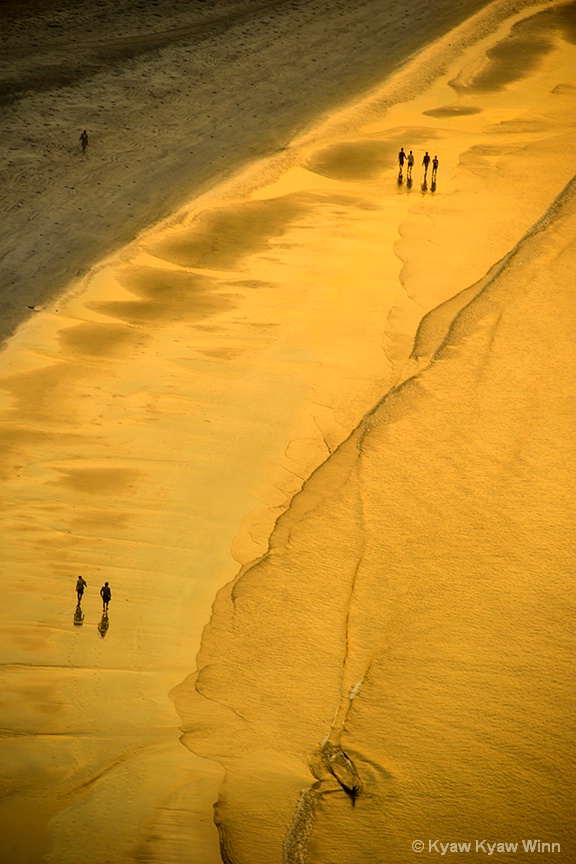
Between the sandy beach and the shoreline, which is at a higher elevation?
the shoreline

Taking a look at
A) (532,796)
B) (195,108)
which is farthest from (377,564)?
(195,108)

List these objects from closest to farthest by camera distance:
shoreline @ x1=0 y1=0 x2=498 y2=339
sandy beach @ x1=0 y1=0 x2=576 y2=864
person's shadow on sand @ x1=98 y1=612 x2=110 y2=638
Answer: sandy beach @ x1=0 y1=0 x2=576 y2=864
person's shadow on sand @ x1=98 y1=612 x2=110 y2=638
shoreline @ x1=0 y1=0 x2=498 y2=339

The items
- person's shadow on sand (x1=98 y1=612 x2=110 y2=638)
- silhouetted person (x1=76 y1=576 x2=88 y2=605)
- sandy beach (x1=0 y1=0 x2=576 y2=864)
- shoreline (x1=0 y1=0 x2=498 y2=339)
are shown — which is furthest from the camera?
shoreline (x1=0 y1=0 x2=498 y2=339)

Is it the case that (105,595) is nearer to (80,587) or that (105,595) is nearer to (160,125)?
(80,587)

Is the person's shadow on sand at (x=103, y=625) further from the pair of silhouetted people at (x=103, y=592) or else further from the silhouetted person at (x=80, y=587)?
the silhouetted person at (x=80, y=587)

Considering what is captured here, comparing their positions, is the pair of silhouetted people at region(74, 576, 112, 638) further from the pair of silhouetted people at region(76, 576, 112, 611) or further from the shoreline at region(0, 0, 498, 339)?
the shoreline at region(0, 0, 498, 339)

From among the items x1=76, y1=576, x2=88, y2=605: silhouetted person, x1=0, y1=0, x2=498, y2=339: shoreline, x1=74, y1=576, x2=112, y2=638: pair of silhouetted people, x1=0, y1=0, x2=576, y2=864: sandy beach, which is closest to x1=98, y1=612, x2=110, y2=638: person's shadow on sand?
x1=74, y1=576, x2=112, y2=638: pair of silhouetted people

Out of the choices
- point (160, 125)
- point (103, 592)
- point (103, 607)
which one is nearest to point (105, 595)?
point (103, 592)

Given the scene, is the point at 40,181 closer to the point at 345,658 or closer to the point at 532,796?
the point at 345,658
